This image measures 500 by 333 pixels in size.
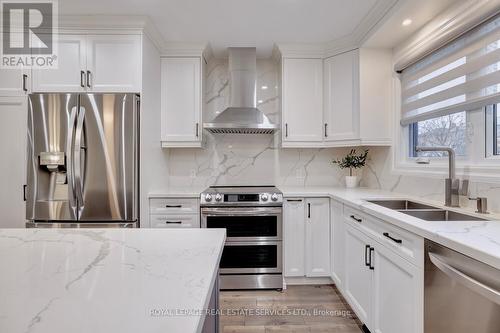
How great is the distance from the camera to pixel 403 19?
2.06 metres

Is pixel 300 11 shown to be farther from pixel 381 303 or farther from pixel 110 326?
pixel 110 326

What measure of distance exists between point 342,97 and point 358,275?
1.72 m

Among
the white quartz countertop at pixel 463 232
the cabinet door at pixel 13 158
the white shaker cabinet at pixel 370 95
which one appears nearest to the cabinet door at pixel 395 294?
the white quartz countertop at pixel 463 232

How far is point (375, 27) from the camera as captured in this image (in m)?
2.26

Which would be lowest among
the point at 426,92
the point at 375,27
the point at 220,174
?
the point at 220,174

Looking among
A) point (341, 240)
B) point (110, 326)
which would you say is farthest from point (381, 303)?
point (110, 326)

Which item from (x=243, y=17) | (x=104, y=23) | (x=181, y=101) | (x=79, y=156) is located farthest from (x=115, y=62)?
(x=243, y=17)

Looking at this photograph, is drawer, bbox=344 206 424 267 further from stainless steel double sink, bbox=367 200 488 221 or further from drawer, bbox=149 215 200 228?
drawer, bbox=149 215 200 228

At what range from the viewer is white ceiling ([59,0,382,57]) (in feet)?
6.95

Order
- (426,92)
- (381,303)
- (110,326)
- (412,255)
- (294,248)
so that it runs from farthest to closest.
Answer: (294,248)
(426,92)
(381,303)
(412,255)
(110,326)

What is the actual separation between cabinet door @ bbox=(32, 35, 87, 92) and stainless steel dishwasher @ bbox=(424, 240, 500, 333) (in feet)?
8.95

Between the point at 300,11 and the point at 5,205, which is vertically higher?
the point at 300,11

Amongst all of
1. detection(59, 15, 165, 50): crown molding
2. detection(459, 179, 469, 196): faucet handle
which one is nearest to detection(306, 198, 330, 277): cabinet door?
detection(459, 179, 469, 196): faucet handle

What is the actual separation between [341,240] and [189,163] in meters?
1.88
